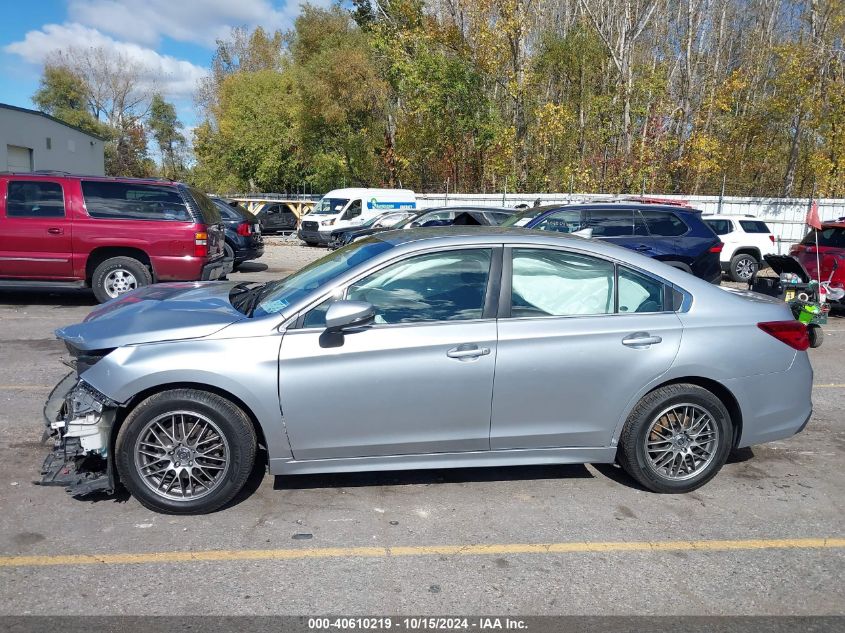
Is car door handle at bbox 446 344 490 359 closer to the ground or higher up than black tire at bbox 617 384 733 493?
higher up

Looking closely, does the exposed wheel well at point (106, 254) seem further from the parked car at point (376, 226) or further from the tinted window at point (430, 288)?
the parked car at point (376, 226)

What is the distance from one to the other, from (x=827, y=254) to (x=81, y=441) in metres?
11.5

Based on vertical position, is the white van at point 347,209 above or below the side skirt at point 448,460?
above

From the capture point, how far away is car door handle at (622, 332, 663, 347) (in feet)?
14.3

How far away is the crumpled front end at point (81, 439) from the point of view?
3934mm

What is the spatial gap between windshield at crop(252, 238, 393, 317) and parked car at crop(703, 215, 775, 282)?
14.3m

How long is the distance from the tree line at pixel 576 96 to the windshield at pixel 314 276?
79.9ft

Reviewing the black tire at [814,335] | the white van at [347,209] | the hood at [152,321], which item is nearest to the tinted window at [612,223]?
the black tire at [814,335]

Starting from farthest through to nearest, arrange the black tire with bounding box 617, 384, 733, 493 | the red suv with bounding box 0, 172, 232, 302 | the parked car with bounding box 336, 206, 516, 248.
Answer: the parked car with bounding box 336, 206, 516, 248, the red suv with bounding box 0, 172, 232, 302, the black tire with bounding box 617, 384, 733, 493

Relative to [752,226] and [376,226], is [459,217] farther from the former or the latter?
[752,226]

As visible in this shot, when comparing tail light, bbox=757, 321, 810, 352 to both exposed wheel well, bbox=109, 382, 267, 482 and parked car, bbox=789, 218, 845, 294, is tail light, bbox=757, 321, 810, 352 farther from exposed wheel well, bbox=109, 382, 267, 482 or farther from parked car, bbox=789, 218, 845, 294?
parked car, bbox=789, 218, 845, 294

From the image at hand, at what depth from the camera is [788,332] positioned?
4.66m

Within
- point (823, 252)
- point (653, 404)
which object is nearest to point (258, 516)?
point (653, 404)

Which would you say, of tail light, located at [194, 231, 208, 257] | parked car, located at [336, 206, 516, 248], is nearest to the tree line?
parked car, located at [336, 206, 516, 248]
